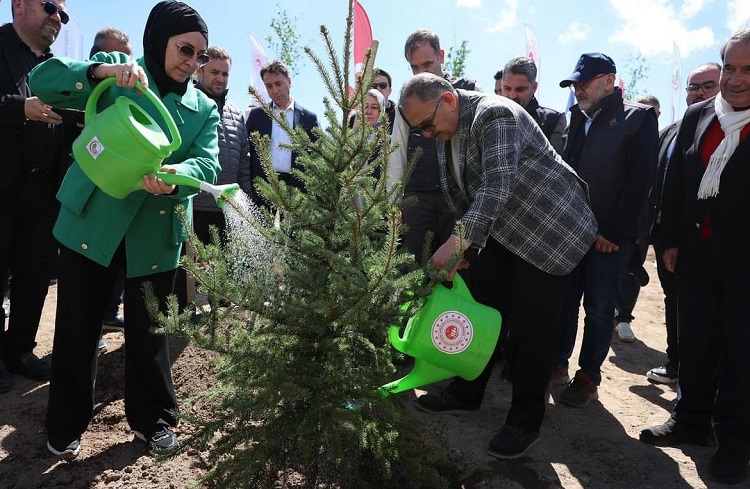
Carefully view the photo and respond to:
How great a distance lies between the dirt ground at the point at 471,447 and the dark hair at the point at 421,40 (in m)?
2.32

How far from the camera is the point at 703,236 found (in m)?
3.04

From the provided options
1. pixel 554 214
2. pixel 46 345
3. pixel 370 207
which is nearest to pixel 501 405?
pixel 554 214

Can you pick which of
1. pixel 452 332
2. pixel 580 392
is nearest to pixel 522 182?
pixel 452 332

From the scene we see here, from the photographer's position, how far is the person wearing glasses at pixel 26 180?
10.9 feet

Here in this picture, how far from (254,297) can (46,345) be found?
301 cm

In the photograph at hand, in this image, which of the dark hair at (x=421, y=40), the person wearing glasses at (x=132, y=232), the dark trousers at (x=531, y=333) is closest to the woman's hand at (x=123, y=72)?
the person wearing glasses at (x=132, y=232)

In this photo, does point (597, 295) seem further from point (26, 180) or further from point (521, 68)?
point (26, 180)

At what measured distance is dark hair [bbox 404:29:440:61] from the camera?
12.8ft

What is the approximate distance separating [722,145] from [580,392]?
167cm

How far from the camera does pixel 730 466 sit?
275 centimetres

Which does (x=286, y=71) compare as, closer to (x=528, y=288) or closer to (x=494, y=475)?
(x=528, y=288)

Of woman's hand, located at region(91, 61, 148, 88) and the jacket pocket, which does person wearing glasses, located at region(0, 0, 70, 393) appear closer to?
the jacket pocket

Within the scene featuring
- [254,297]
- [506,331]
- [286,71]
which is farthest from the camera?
[286,71]

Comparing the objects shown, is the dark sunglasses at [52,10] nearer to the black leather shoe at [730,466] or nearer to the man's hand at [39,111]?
the man's hand at [39,111]
